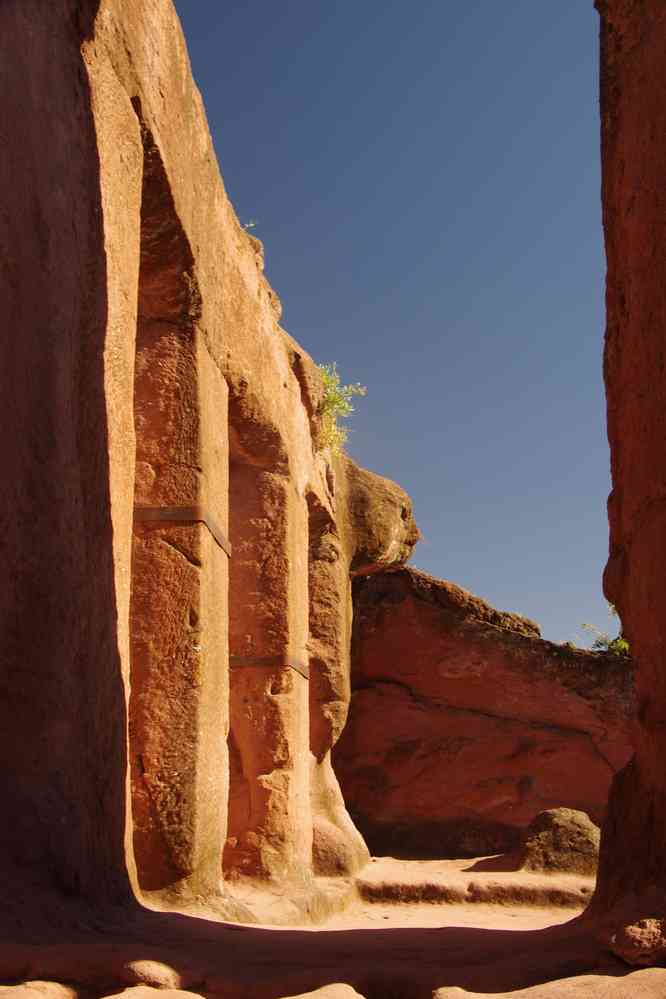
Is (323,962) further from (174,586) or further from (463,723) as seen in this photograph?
(463,723)

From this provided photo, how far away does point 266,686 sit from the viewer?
25.9ft

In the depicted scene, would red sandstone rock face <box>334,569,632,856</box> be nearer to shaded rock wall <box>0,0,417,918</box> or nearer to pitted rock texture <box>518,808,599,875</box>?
pitted rock texture <box>518,808,599,875</box>

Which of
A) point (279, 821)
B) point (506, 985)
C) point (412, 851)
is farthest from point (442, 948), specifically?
point (412, 851)

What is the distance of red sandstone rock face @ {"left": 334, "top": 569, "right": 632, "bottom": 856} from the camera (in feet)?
42.7

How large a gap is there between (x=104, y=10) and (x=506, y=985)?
3933 mm

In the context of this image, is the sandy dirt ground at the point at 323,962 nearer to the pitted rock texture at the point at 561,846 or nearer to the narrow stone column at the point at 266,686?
the narrow stone column at the point at 266,686

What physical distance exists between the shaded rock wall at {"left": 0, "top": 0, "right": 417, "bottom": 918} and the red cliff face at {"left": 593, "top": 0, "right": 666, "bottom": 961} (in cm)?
170

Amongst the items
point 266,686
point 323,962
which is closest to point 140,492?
point 266,686

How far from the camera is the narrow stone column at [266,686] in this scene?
7594 mm

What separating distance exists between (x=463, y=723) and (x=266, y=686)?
5903mm

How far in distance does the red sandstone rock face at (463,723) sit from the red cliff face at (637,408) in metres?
9.30

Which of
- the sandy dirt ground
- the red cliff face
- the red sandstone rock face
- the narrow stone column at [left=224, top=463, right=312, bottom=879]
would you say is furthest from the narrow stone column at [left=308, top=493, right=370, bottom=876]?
the red cliff face

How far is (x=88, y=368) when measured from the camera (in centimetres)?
421

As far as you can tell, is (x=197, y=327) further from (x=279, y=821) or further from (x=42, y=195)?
(x=279, y=821)
